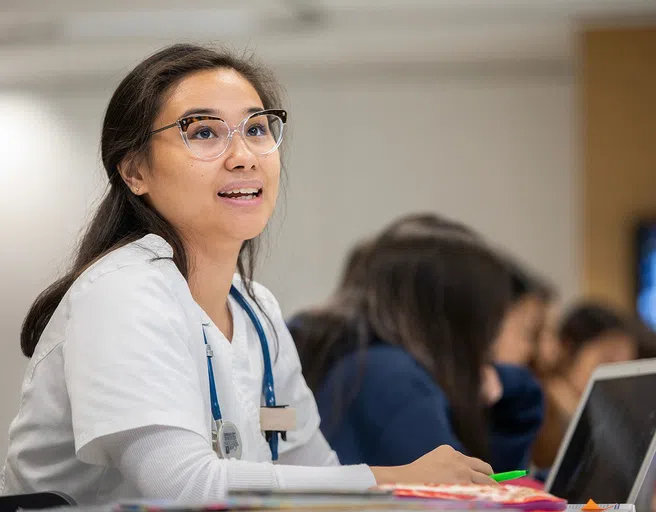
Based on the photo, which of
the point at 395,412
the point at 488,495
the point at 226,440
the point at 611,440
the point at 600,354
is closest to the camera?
the point at 488,495

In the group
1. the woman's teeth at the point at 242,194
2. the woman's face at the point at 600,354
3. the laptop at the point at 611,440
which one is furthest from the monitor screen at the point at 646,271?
the woman's teeth at the point at 242,194

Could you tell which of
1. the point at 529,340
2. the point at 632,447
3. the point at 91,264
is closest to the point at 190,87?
the point at 91,264

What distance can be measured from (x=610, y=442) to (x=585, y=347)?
2.25m

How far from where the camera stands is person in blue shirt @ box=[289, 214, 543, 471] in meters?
2.13

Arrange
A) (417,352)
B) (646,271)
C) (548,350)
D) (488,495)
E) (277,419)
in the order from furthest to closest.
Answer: (646,271) < (548,350) < (417,352) < (277,419) < (488,495)

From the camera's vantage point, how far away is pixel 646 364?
→ 59.8 inches

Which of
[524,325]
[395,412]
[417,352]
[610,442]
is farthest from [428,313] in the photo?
[524,325]

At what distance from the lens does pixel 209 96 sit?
45.9 inches

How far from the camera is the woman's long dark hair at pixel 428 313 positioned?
2.22 m

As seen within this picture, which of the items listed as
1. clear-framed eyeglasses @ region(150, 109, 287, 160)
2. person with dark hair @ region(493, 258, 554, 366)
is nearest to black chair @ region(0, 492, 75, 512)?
clear-framed eyeglasses @ region(150, 109, 287, 160)

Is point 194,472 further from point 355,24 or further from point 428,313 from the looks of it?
point 355,24

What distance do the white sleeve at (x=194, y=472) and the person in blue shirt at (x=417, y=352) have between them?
109 cm

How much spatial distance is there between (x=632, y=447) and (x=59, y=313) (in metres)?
0.80

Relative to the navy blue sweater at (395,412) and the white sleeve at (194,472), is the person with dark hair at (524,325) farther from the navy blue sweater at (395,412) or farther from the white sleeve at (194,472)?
the white sleeve at (194,472)
